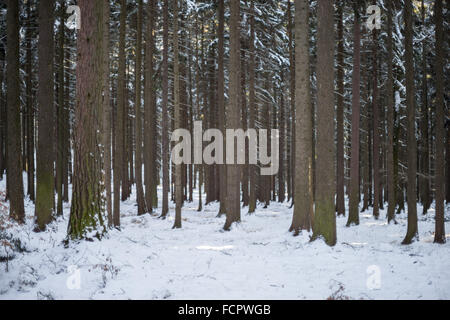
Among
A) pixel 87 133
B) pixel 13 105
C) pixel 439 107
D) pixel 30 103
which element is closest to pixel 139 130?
pixel 30 103

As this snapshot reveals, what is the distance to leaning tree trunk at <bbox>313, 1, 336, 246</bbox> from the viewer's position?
852cm

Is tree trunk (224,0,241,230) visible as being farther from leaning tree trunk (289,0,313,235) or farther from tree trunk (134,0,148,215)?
tree trunk (134,0,148,215)

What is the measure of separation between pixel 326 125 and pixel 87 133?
605cm

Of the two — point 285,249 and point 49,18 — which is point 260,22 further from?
point 285,249

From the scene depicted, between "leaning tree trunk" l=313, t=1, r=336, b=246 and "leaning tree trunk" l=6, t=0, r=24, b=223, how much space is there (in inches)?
392

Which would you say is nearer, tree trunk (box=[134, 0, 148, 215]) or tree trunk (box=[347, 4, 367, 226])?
tree trunk (box=[347, 4, 367, 226])

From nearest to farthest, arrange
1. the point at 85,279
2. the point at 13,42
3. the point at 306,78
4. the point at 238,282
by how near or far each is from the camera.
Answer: the point at 85,279 → the point at 238,282 → the point at 306,78 → the point at 13,42

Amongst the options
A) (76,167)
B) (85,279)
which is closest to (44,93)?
(76,167)

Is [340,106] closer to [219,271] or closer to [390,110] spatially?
[390,110]

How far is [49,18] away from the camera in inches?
402

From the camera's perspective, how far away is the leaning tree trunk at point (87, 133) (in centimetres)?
683

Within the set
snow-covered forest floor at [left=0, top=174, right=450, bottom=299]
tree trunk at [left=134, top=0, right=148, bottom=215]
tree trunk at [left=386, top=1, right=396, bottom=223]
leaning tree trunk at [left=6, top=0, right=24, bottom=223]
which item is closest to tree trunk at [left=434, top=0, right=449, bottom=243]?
snow-covered forest floor at [left=0, top=174, right=450, bottom=299]
